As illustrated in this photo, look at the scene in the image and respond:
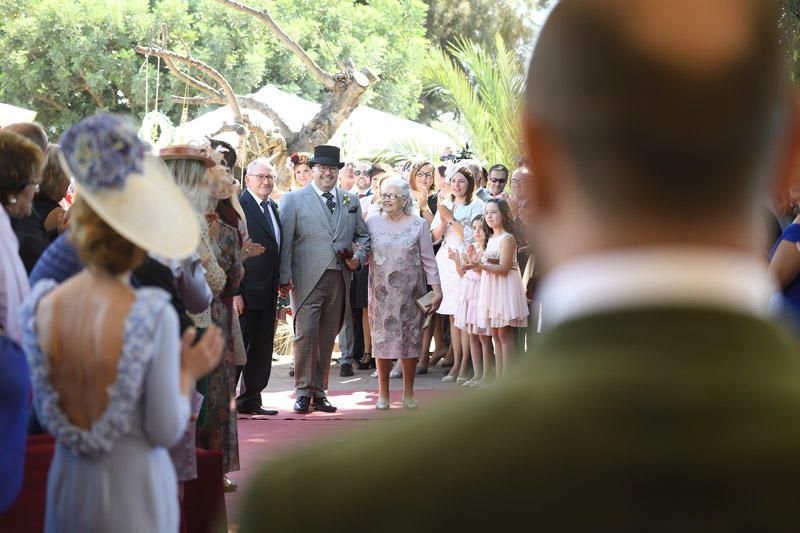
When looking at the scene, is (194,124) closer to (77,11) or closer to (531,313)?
(531,313)

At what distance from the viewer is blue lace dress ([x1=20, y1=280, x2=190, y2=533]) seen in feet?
10.7

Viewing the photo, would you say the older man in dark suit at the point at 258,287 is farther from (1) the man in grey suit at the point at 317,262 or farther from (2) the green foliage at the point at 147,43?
(2) the green foliage at the point at 147,43

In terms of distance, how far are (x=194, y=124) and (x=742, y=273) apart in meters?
20.8

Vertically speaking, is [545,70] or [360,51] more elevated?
[360,51]

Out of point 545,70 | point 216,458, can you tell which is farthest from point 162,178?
point 545,70

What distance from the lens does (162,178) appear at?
3.66 meters

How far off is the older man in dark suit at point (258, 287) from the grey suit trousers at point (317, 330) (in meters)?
0.31

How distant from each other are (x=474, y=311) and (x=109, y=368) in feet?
23.9

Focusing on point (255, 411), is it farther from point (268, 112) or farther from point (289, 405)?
point (268, 112)

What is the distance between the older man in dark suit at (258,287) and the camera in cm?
884

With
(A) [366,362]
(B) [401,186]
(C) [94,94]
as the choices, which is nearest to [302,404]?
(B) [401,186]

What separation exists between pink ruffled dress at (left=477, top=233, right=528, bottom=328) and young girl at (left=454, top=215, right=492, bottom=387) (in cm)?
13

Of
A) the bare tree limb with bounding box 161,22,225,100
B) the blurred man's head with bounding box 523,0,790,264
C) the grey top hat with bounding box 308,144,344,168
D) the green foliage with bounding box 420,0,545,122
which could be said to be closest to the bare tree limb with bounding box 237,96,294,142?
the bare tree limb with bounding box 161,22,225,100

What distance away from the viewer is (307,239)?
920 cm
